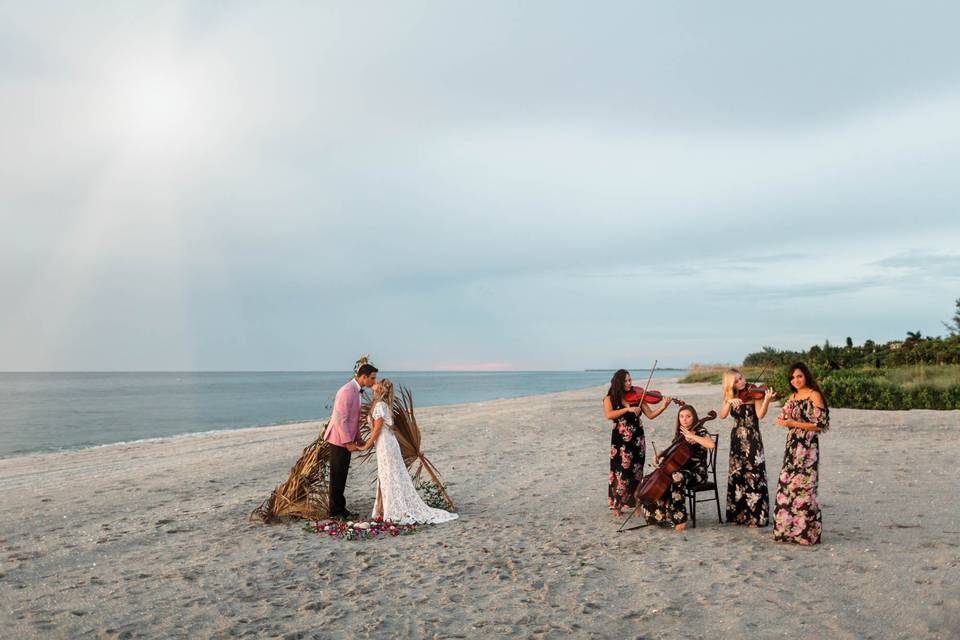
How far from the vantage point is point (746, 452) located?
27.2 feet

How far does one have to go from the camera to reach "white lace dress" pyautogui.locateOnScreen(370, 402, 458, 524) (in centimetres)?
876

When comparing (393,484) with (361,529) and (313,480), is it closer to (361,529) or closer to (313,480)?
(361,529)

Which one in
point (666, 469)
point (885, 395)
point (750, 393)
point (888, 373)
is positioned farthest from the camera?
point (888, 373)

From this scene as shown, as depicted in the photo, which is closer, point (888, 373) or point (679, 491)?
point (679, 491)

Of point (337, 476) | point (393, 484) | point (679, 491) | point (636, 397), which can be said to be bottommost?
point (679, 491)

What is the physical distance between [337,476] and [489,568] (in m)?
2.64

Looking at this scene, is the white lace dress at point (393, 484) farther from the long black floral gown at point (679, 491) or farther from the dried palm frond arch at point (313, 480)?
the long black floral gown at point (679, 491)

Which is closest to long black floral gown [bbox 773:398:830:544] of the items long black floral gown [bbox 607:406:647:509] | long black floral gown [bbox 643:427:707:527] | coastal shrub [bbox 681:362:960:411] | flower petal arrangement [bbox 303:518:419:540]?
long black floral gown [bbox 643:427:707:527]

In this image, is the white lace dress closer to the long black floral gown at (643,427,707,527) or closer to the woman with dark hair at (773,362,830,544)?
the long black floral gown at (643,427,707,527)

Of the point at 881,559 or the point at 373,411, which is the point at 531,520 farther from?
the point at 881,559

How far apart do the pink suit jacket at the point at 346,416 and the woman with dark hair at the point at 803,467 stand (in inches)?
193

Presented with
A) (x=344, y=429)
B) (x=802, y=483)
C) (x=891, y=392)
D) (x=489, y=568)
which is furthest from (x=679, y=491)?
(x=891, y=392)

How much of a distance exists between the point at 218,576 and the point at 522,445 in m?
10.4

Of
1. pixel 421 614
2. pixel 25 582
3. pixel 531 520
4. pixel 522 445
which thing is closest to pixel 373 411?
pixel 531 520
